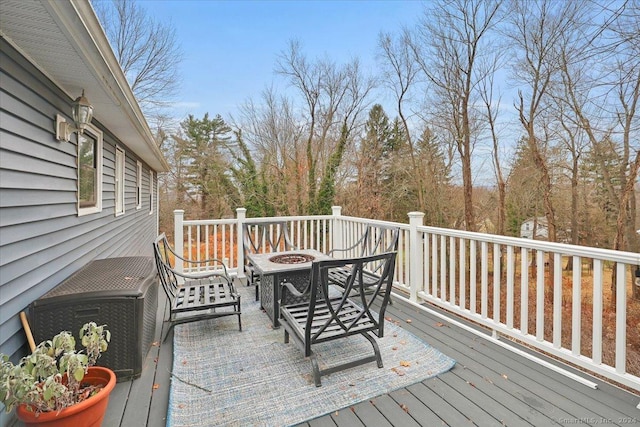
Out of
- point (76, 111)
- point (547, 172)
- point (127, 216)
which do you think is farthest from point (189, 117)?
point (547, 172)

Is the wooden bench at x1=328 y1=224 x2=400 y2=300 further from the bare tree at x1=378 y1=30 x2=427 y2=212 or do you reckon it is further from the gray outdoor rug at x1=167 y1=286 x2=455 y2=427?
the bare tree at x1=378 y1=30 x2=427 y2=212

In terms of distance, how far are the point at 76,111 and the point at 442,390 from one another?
12.6 ft

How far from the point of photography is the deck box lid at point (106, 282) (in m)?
2.29

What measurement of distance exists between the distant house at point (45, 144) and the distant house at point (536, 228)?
12.0 metres

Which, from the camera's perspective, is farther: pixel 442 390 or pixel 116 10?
pixel 116 10

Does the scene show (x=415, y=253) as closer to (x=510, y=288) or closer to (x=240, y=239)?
(x=510, y=288)

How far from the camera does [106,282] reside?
2553mm

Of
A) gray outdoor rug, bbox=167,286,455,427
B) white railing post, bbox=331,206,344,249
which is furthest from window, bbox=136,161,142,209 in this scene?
gray outdoor rug, bbox=167,286,455,427

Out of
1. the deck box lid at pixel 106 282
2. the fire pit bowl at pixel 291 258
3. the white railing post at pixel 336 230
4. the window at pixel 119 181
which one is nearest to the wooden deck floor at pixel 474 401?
the deck box lid at pixel 106 282

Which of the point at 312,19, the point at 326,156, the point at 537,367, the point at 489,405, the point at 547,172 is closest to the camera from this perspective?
the point at 489,405

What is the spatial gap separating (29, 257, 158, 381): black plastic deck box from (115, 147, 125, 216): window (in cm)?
316

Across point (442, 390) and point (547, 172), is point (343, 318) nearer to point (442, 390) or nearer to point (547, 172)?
point (442, 390)

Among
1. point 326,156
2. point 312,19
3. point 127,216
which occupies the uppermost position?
point 312,19

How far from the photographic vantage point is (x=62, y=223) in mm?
2871
